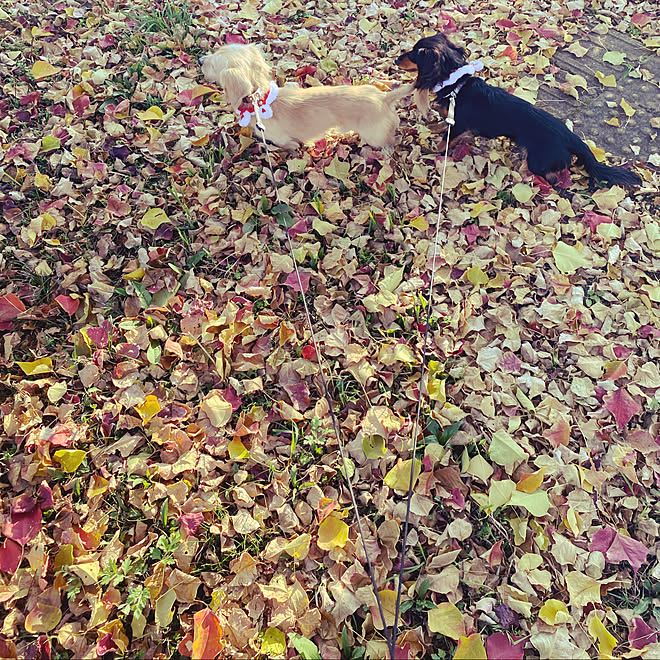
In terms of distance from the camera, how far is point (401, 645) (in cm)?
165

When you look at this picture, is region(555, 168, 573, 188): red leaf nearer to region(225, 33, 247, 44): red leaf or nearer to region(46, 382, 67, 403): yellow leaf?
region(225, 33, 247, 44): red leaf

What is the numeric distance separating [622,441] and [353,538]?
1208mm

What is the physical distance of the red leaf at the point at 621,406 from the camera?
210 cm

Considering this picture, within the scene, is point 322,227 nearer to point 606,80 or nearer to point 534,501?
point 534,501

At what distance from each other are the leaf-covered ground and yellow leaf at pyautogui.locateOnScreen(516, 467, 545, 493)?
15 mm

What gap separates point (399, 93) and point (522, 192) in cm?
89

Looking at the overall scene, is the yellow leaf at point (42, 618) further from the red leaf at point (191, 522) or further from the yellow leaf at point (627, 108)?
the yellow leaf at point (627, 108)

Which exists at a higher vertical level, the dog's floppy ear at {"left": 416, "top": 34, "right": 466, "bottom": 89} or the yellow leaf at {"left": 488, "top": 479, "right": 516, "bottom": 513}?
the dog's floppy ear at {"left": 416, "top": 34, "right": 466, "bottom": 89}

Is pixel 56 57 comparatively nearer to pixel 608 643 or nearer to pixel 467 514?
pixel 467 514

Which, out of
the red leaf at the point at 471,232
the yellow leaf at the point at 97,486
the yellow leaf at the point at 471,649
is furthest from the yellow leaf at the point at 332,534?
the red leaf at the point at 471,232

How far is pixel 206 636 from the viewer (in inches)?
63.5

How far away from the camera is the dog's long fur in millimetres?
2648

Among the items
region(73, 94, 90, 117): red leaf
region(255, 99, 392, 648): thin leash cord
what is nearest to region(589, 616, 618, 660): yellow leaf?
region(255, 99, 392, 648): thin leash cord

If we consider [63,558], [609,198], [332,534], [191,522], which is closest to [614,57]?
[609,198]
